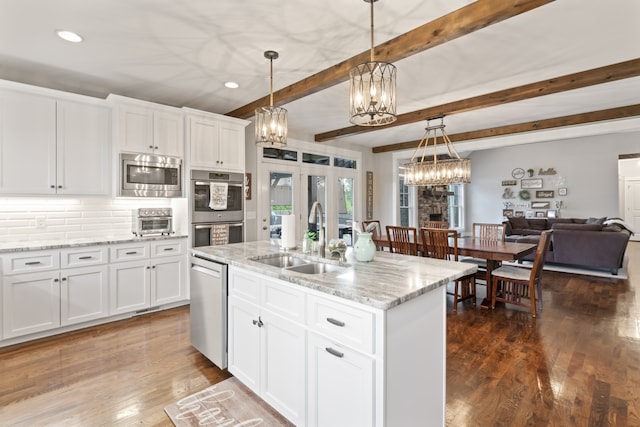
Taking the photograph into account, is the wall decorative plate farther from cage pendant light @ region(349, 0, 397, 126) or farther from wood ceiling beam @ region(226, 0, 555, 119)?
cage pendant light @ region(349, 0, 397, 126)

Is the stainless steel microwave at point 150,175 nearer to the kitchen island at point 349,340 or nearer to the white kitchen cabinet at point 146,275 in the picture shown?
the white kitchen cabinet at point 146,275

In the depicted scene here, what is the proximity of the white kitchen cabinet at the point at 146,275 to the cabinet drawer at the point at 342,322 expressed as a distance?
274 centimetres

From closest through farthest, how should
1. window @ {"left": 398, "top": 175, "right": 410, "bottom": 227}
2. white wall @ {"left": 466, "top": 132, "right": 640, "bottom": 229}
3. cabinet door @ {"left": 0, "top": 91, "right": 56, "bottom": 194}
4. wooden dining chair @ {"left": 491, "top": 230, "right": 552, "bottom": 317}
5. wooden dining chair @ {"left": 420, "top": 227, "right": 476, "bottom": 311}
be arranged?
1. cabinet door @ {"left": 0, "top": 91, "right": 56, "bottom": 194}
2. wooden dining chair @ {"left": 491, "top": 230, "right": 552, "bottom": 317}
3. wooden dining chair @ {"left": 420, "top": 227, "right": 476, "bottom": 311}
4. window @ {"left": 398, "top": 175, "right": 410, "bottom": 227}
5. white wall @ {"left": 466, "top": 132, "right": 640, "bottom": 229}

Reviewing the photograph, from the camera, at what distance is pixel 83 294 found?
3.25 meters

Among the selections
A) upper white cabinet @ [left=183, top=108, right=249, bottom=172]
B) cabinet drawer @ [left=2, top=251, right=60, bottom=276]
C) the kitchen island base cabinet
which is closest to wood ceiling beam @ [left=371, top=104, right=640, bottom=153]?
upper white cabinet @ [left=183, top=108, right=249, bottom=172]

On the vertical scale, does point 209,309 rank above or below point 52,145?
below

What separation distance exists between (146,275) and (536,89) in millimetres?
4854

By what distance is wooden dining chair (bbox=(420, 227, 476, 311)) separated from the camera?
386cm

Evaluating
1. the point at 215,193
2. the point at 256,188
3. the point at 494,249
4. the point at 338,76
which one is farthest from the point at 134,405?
the point at 494,249

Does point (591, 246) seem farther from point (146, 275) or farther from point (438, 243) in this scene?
point (146, 275)

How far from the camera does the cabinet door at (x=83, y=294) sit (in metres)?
3.14

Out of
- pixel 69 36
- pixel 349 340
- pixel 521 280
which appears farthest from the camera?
pixel 521 280

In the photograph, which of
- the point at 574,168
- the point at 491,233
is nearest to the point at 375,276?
the point at 491,233

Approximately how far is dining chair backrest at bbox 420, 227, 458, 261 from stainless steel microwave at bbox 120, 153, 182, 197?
3132 mm
